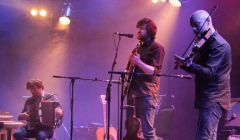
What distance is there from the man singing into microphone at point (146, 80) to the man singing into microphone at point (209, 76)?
96cm

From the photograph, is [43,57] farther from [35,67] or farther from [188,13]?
[188,13]

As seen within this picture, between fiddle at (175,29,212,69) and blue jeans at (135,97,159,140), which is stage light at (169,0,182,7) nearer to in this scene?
blue jeans at (135,97,159,140)

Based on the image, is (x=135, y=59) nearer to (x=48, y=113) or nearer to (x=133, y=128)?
(x=133, y=128)

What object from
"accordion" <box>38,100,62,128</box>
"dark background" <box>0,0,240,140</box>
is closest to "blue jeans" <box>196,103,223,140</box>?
"accordion" <box>38,100,62,128</box>

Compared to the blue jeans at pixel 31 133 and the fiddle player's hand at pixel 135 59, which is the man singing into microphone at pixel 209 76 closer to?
the fiddle player's hand at pixel 135 59

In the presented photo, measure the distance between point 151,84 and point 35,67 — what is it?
682 cm

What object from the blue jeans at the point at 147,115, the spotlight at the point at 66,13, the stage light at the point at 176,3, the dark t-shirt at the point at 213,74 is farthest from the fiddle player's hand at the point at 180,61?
the spotlight at the point at 66,13

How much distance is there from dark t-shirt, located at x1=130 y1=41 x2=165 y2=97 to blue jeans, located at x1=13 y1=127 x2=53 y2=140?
268 centimetres

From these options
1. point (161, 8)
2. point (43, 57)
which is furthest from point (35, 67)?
point (161, 8)

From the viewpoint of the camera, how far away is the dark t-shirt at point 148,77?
16.9 ft

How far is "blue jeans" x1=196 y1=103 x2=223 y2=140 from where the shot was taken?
13.3ft

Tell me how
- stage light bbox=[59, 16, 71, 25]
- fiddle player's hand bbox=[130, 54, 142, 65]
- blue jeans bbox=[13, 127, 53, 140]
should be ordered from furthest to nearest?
stage light bbox=[59, 16, 71, 25]
blue jeans bbox=[13, 127, 53, 140]
fiddle player's hand bbox=[130, 54, 142, 65]

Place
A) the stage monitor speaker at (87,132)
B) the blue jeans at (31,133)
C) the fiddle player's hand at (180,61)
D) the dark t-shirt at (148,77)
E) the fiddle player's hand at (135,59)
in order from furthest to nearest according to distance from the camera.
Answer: the stage monitor speaker at (87,132), the blue jeans at (31,133), the dark t-shirt at (148,77), the fiddle player's hand at (135,59), the fiddle player's hand at (180,61)

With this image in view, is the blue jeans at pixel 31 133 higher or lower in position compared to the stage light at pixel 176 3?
lower
